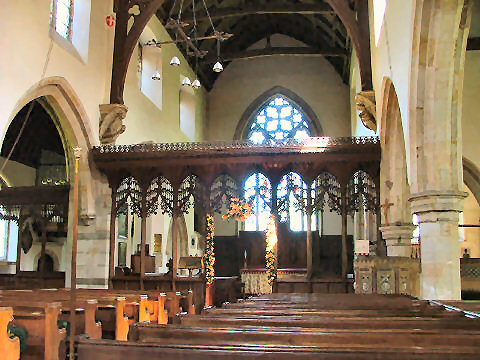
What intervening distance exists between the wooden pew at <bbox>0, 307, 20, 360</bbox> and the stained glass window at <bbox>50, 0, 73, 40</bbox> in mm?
7410

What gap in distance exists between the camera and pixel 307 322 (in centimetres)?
290

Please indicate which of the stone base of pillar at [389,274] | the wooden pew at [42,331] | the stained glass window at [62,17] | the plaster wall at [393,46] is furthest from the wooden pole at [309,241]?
the wooden pew at [42,331]

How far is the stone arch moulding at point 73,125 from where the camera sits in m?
9.41

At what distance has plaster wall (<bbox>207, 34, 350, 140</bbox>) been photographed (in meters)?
18.6

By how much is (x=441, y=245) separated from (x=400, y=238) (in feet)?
8.84

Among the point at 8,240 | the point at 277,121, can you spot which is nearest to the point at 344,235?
the point at 8,240

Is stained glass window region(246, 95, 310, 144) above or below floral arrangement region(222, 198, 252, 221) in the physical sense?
above

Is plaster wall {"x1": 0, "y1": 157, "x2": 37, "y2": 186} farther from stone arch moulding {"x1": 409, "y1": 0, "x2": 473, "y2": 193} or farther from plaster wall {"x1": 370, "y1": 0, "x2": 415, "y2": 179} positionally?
stone arch moulding {"x1": 409, "y1": 0, "x2": 473, "y2": 193}

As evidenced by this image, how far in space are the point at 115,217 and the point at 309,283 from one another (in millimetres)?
3787

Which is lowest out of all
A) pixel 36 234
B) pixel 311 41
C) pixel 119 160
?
pixel 36 234

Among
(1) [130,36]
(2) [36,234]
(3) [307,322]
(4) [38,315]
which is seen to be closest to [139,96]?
(1) [130,36]

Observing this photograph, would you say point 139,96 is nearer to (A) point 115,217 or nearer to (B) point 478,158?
(A) point 115,217

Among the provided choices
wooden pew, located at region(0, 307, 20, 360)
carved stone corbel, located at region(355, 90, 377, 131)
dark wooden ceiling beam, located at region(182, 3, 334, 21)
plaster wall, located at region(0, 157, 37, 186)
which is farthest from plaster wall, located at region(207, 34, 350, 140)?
wooden pew, located at region(0, 307, 20, 360)

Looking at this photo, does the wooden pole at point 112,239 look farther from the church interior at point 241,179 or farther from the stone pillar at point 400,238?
the stone pillar at point 400,238
